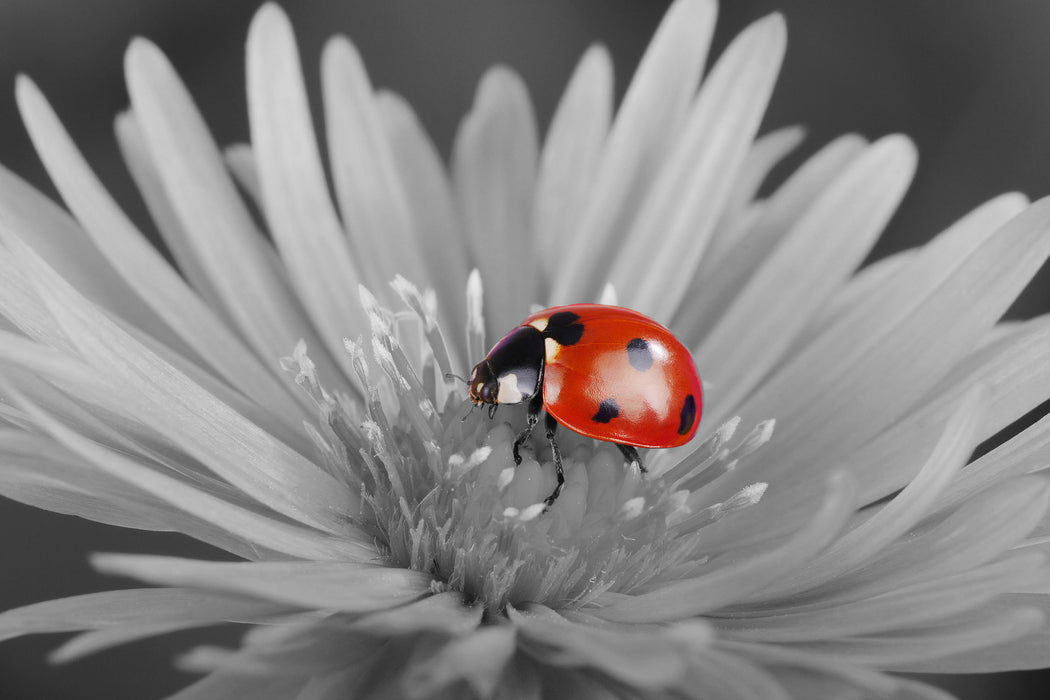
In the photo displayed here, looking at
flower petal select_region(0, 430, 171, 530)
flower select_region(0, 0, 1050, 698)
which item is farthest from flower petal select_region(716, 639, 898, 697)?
flower petal select_region(0, 430, 171, 530)

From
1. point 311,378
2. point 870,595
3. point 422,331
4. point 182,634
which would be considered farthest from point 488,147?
point 870,595

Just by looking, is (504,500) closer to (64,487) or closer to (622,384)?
(622,384)

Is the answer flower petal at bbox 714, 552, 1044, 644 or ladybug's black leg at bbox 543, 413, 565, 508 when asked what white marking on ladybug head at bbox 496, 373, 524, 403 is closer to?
ladybug's black leg at bbox 543, 413, 565, 508

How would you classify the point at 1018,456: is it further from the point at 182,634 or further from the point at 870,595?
the point at 182,634

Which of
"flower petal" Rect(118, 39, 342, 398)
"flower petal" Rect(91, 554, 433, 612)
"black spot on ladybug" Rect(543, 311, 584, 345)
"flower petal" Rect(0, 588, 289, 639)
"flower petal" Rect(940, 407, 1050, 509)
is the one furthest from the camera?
"flower petal" Rect(118, 39, 342, 398)

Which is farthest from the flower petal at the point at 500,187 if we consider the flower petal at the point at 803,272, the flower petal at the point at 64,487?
the flower petal at the point at 64,487
